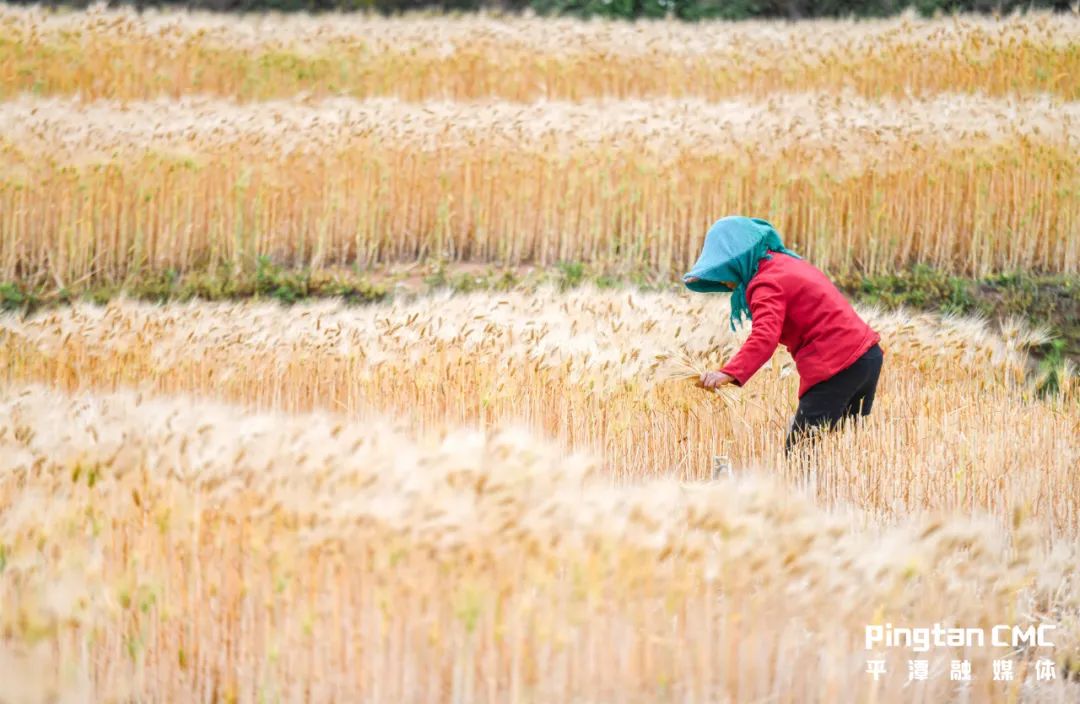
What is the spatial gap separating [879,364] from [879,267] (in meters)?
5.22

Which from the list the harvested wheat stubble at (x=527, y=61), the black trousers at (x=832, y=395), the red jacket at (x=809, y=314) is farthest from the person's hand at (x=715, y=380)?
the harvested wheat stubble at (x=527, y=61)

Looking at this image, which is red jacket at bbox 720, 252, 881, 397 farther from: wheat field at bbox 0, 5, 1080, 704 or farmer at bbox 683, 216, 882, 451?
wheat field at bbox 0, 5, 1080, 704

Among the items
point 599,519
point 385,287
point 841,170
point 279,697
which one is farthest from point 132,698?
point 841,170

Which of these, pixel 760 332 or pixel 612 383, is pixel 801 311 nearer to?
pixel 760 332

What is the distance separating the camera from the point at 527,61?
14500 millimetres

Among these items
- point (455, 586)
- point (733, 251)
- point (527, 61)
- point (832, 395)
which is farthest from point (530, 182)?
point (455, 586)

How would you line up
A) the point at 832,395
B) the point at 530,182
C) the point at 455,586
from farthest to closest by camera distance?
the point at 530,182, the point at 832,395, the point at 455,586

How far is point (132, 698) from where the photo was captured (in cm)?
269

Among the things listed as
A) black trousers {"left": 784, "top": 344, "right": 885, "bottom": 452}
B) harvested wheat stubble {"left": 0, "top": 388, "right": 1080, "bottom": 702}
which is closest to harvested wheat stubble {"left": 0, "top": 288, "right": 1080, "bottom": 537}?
black trousers {"left": 784, "top": 344, "right": 885, "bottom": 452}

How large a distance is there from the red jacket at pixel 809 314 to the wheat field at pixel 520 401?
335 millimetres

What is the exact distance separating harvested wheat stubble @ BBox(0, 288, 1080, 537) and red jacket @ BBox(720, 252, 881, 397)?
366mm

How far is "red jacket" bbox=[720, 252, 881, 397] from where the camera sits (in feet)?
15.2

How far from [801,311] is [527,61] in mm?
10520

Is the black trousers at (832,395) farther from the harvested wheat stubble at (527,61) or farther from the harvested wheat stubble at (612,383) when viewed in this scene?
the harvested wheat stubble at (527,61)
